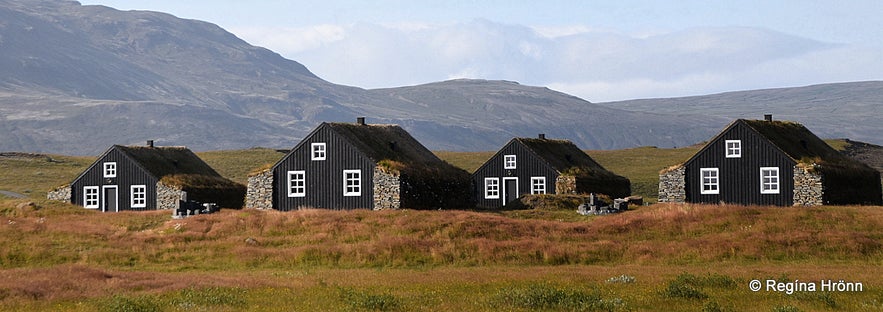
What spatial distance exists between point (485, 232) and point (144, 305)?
22680 mm

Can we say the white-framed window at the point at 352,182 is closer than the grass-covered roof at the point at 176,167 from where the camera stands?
Yes

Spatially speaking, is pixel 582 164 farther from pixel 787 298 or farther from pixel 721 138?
pixel 787 298

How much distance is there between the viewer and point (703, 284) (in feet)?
99.9

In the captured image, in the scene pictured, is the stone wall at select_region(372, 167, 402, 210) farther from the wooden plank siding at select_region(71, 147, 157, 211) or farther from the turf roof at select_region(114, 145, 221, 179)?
the turf roof at select_region(114, 145, 221, 179)

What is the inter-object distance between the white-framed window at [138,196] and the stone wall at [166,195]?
3.85ft

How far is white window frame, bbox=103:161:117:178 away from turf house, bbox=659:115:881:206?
38.7 meters

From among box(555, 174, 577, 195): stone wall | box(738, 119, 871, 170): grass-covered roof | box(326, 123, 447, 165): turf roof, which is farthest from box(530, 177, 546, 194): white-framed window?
box(738, 119, 871, 170): grass-covered roof

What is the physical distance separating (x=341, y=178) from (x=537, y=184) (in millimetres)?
17495

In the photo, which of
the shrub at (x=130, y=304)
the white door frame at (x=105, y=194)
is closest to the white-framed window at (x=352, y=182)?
the white door frame at (x=105, y=194)

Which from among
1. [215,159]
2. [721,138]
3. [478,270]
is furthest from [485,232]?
[215,159]

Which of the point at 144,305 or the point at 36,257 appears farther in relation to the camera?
the point at 36,257

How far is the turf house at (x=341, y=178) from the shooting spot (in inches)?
2677

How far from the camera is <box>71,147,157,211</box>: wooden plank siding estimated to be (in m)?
78.2

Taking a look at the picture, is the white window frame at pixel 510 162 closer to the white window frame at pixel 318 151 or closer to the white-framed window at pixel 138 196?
the white window frame at pixel 318 151
